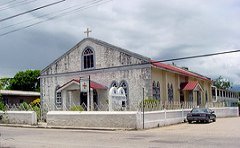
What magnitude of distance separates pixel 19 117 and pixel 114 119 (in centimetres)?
1013

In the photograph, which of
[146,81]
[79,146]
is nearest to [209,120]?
[146,81]

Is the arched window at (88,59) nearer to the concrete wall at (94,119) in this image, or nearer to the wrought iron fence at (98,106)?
the wrought iron fence at (98,106)

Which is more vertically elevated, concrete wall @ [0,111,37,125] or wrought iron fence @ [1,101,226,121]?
wrought iron fence @ [1,101,226,121]

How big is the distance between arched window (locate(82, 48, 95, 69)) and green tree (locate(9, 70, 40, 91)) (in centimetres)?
3721

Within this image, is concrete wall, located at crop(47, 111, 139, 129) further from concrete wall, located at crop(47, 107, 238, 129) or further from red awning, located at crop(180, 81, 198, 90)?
red awning, located at crop(180, 81, 198, 90)

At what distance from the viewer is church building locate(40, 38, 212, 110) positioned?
33.4 metres

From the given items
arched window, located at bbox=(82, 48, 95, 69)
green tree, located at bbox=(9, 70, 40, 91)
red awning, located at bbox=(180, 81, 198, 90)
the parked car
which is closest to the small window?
arched window, located at bbox=(82, 48, 95, 69)

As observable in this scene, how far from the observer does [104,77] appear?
3556cm

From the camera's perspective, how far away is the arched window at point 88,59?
36.6 m

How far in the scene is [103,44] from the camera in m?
35.6

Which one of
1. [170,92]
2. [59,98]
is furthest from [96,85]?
[170,92]

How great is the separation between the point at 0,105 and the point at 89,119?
676 cm

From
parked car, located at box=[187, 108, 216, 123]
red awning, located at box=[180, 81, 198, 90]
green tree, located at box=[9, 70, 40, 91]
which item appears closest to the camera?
parked car, located at box=[187, 108, 216, 123]

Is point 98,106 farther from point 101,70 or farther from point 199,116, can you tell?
point 199,116
